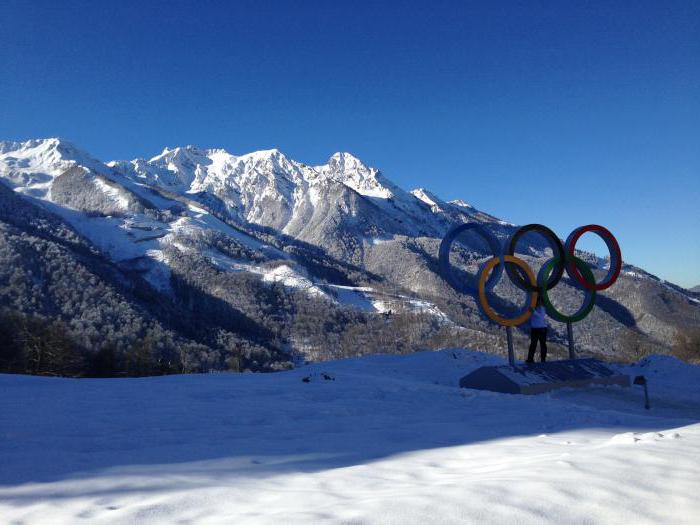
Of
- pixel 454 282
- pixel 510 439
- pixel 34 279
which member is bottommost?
pixel 510 439

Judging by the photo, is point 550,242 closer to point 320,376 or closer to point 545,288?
point 545,288

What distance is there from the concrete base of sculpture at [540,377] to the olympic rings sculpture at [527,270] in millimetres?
1936

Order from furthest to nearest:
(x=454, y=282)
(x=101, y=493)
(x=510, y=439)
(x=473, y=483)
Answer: (x=454, y=282) → (x=510, y=439) → (x=101, y=493) → (x=473, y=483)

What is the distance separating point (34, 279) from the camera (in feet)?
346

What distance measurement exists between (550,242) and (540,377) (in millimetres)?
6386

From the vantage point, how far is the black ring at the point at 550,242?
1848cm

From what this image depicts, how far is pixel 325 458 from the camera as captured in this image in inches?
239

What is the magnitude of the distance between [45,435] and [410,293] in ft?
620

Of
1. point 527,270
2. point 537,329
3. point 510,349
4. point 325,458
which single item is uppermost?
point 527,270

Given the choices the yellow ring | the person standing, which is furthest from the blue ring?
the person standing

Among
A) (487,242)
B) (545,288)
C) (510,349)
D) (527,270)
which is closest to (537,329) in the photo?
(510,349)

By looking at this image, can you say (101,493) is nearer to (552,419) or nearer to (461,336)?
(552,419)

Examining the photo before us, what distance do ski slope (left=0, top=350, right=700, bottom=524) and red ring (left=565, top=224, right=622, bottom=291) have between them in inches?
422

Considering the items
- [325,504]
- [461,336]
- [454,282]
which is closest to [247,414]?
[325,504]
